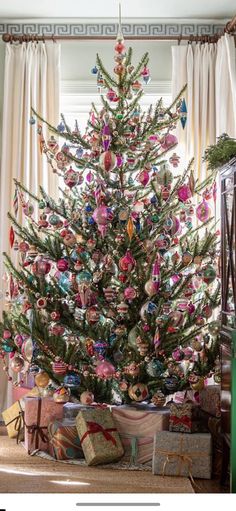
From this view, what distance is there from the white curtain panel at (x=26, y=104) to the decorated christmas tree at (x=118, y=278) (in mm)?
1052

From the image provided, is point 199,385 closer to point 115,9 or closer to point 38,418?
point 38,418

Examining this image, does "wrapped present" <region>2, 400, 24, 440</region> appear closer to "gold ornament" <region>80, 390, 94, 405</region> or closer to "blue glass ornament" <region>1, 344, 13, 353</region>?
"blue glass ornament" <region>1, 344, 13, 353</region>

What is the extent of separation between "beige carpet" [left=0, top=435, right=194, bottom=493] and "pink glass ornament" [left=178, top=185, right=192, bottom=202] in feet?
4.71

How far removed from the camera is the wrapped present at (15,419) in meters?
3.82

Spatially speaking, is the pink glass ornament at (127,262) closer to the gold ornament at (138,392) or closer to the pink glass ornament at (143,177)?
the pink glass ornament at (143,177)

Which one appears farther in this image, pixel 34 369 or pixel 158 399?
pixel 34 369

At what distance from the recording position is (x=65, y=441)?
3441mm

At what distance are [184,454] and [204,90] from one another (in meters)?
2.67

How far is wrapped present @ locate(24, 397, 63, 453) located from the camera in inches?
141

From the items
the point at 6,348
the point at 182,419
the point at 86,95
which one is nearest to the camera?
the point at 182,419

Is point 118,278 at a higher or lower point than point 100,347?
higher

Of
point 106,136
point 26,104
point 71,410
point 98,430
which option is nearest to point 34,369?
point 71,410

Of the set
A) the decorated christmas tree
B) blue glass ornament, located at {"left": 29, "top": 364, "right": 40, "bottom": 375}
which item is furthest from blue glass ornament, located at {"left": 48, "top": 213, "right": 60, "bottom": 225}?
blue glass ornament, located at {"left": 29, "top": 364, "right": 40, "bottom": 375}
